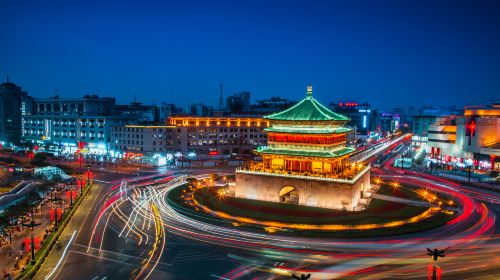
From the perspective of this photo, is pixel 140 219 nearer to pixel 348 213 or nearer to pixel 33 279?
pixel 33 279

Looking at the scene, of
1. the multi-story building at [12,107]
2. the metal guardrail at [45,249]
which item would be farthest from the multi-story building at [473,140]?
the multi-story building at [12,107]

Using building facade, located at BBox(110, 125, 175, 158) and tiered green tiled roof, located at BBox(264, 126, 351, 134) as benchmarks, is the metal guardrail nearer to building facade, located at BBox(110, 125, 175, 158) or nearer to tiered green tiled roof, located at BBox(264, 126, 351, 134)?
tiered green tiled roof, located at BBox(264, 126, 351, 134)

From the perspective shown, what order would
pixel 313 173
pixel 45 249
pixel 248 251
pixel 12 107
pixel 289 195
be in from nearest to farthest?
pixel 45 249
pixel 248 251
pixel 313 173
pixel 289 195
pixel 12 107

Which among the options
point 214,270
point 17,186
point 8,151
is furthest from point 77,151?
point 214,270

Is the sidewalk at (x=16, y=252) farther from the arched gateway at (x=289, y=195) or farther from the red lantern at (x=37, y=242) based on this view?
the arched gateway at (x=289, y=195)

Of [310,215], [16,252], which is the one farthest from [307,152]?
[16,252]

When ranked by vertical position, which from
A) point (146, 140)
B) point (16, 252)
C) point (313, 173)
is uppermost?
point (146, 140)

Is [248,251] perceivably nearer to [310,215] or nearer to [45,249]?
[310,215]
